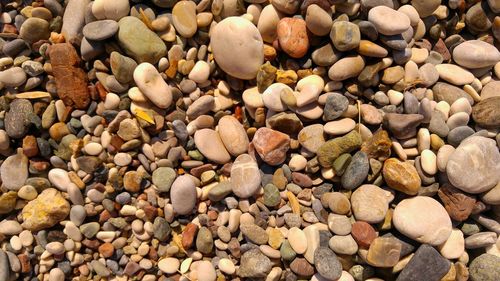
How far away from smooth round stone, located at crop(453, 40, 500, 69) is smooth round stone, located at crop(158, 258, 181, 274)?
1.71 m

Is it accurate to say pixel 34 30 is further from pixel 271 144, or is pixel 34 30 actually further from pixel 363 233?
pixel 363 233

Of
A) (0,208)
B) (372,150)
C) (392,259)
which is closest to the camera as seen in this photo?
(392,259)

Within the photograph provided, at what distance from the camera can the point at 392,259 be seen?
1664 mm

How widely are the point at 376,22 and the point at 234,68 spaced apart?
67 centimetres

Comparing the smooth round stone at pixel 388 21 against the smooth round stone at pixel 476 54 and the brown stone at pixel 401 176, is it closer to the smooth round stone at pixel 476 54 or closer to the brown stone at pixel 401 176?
the smooth round stone at pixel 476 54

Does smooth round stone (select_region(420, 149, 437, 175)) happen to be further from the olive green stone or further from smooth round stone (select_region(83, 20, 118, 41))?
smooth round stone (select_region(83, 20, 118, 41))

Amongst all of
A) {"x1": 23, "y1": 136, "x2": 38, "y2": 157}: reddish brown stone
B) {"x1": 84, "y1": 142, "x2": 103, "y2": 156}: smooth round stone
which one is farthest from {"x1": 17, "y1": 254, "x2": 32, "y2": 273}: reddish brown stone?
{"x1": 84, "y1": 142, "x2": 103, "y2": 156}: smooth round stone

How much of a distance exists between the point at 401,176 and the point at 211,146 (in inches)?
34.3

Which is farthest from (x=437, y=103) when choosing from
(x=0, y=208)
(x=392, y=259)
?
(x=0, y=208)

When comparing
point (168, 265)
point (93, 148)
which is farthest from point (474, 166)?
point (93, 148)

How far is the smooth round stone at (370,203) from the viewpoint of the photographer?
5.62 ft

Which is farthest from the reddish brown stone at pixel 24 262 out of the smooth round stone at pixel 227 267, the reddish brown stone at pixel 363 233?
the reddish brown stone at pixel 363 233

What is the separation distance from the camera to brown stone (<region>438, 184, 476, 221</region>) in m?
1.71

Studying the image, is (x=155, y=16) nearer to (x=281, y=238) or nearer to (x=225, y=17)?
(x=225, y=17)
